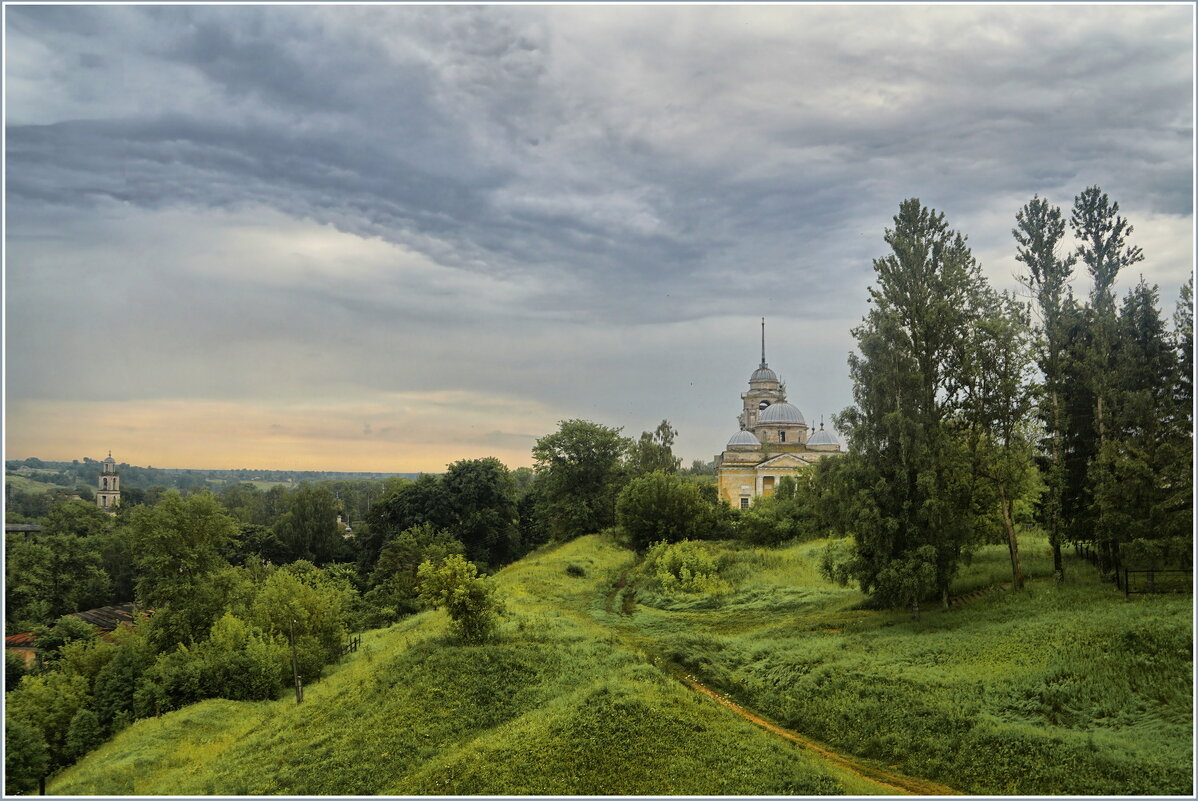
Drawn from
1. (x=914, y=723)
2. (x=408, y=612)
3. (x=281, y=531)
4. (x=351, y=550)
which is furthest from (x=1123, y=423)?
(x=281, y=531)

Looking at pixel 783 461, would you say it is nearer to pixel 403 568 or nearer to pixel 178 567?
pixel 403 568

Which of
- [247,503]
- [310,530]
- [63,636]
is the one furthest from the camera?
[247,503]

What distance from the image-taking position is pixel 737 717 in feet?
49.4

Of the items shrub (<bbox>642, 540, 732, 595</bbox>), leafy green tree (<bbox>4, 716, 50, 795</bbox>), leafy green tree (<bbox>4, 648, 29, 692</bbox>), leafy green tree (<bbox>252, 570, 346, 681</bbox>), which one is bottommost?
leafy green tree (<bbox>4, 648, 29, 692</bbox>)

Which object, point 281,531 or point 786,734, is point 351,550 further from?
point 786,734

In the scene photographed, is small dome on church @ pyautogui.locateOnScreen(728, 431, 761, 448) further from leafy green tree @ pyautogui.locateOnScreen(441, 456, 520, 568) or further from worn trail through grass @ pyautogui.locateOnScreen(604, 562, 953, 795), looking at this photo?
worn trail through grass @ pyautogui.locateOnScreen(604, 562, 953, 795)

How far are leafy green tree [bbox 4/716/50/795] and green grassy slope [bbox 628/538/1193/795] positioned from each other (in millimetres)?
16159

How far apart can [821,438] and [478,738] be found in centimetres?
5243

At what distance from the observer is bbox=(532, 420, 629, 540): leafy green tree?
52406 millimetres

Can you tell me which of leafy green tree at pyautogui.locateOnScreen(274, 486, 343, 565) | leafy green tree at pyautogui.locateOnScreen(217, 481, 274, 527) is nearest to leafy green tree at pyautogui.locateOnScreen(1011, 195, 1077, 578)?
leafy green tree at pyautogui.locateOnScreen(274, 486, 343, 565)

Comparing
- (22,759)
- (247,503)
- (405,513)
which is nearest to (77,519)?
(247,503)

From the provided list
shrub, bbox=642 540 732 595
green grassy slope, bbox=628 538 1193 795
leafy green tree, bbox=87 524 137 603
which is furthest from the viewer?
leafy green tree, bbox=87 524 137 603

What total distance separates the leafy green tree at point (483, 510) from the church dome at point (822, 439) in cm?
2702

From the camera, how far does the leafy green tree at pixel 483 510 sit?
4988cm
